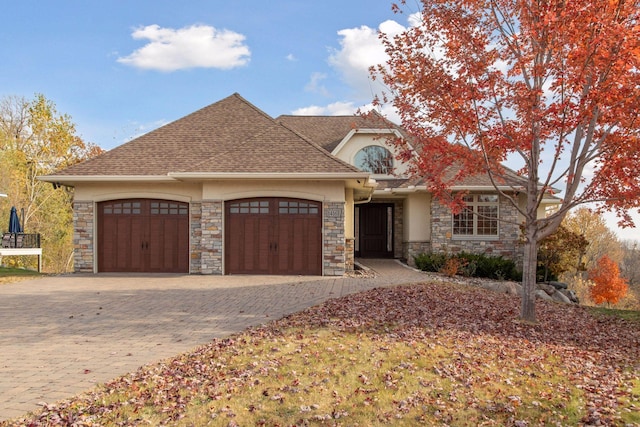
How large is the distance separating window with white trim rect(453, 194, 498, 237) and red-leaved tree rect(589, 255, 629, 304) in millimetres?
12396

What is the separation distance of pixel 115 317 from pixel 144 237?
7698 mm

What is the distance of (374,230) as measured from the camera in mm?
22234

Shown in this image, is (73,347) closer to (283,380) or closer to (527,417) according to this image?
(283,380)

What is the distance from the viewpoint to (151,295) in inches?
461

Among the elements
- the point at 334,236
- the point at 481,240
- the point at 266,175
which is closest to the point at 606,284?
the point at 481,240

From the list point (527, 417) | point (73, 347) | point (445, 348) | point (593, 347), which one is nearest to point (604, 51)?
point (593, 347)

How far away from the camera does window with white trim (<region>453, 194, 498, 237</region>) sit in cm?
1888

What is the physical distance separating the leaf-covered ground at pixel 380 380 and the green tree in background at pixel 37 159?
28.3m

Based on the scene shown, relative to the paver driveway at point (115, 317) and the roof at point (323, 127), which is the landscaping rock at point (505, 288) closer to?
the paver driveway at point (115, 317)

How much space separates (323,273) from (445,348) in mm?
8769

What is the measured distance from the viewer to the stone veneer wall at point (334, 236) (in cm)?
1545

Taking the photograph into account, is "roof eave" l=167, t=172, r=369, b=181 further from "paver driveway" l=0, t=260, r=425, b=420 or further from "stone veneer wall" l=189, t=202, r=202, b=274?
"paver driveway" l=0, t=260, r=425, b=420

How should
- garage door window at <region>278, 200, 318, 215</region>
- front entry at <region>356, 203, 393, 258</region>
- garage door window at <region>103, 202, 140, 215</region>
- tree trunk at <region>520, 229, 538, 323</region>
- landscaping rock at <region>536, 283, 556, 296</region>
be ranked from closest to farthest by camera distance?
1. tree trunk at <region>520, 229, 538, 323</region>
2. garage door window at <region>278, 200, 318, 215</region>
3. landscaping rock at <region>536, 283, 556, 296</region>
4. garage door window at <region>103, 202, 140, 215</region>
5. front entry at <region>356, 203, 393, 258</region>

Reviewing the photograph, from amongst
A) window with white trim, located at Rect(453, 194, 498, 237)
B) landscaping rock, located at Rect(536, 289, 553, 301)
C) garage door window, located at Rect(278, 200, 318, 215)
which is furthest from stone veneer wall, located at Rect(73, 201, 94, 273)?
landscaping rock, located at Rect(536, 289, 553, 301)
